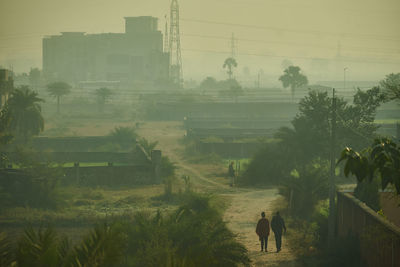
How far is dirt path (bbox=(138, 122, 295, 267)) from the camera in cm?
2089

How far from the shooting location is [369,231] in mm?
17938

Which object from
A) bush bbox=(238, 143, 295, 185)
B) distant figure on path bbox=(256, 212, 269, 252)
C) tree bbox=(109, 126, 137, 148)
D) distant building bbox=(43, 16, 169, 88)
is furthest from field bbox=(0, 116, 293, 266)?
distant building bbox=(43, 16, 169, 88)

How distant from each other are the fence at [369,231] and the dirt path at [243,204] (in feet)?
8.23

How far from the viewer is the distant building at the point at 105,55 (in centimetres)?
17888

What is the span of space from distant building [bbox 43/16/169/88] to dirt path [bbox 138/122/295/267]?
11511 centimetres

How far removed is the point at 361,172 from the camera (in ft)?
32.7

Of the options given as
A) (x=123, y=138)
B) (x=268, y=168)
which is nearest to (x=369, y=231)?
(x=268, y=168)

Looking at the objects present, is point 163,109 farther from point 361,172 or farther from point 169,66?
point 361,172

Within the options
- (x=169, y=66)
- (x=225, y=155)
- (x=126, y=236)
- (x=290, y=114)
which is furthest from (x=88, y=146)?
(x=169, y=66)

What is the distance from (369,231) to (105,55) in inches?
6721

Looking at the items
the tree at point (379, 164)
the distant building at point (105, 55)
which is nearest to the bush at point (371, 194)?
the tree at point (379, 164)

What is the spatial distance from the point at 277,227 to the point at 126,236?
6589 millimetres

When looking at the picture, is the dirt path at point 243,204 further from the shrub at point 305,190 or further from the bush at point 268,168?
the bush at point 268,168

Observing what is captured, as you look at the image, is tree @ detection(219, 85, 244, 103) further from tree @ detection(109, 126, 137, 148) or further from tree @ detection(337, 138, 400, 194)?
tree @ detection(337, 138, 400, 194)
